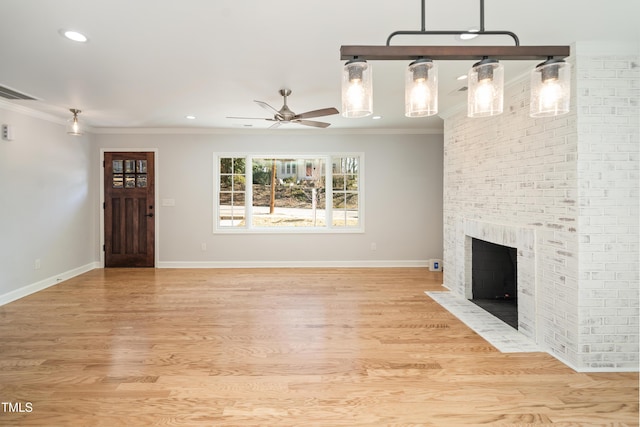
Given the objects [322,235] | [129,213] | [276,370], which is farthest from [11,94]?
[322,235]

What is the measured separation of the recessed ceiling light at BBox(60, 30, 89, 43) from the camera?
8.12 ft

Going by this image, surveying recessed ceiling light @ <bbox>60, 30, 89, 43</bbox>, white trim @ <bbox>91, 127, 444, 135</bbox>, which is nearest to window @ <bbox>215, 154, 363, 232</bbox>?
white trim @ <bbox>91, 127, 444, 135</bbox>

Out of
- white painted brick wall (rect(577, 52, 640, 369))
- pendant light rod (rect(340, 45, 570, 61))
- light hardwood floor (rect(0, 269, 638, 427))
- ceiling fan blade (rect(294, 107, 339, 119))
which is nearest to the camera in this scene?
pendant light rod (rect(340, 45, 570, 61))

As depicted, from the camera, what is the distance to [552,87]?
117 cm

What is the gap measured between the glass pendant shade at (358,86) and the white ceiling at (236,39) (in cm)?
120

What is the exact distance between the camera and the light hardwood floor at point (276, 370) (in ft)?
6.92

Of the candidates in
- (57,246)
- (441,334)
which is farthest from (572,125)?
(57,246)

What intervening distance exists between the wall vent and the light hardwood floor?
2.45m

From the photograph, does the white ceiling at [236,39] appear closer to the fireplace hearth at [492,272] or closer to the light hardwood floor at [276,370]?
the fireplace hearth at [492,272]

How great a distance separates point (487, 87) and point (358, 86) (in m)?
0.44

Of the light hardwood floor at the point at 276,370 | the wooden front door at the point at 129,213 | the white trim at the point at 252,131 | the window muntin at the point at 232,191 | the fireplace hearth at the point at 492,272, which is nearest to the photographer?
the light hardwood floor at the point at 276,370

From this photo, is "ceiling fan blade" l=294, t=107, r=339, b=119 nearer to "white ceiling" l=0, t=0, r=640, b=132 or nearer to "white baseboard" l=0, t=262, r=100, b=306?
"white ceiling" l=0, t=0, r=640, b=132

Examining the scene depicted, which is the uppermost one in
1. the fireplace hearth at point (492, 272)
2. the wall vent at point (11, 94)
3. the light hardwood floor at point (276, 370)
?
the wall vent at point (11, 94)

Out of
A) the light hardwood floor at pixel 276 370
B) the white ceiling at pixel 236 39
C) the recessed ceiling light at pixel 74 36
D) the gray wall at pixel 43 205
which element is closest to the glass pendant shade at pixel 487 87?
the white ceiling at pixel 236 39
